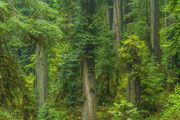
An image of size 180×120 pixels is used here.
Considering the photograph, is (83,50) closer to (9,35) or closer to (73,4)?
(73,4)

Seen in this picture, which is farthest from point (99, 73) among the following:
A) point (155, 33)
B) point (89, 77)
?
point (155, 33)

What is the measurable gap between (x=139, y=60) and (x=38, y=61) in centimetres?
427

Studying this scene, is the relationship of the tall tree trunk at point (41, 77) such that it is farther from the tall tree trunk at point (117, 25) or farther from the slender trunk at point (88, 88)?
the tall tree trunk at point (117, 25)

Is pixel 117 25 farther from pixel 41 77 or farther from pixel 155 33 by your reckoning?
pixel 41 77

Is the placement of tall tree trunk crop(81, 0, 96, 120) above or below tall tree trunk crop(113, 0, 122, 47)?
below

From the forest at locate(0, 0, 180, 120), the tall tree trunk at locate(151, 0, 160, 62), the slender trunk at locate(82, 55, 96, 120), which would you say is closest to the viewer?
the forest at locate(0, 0, 180, 120)

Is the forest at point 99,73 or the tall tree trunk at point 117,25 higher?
the tall tree trunk at point 117,25

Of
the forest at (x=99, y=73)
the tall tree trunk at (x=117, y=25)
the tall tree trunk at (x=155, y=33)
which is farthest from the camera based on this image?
the tall tree trunk at (x=155, y=33)

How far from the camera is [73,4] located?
653 inches

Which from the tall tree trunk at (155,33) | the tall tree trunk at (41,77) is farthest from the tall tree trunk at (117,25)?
the tall tree trunk at (41,77)

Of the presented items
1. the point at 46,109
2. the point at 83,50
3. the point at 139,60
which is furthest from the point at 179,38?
the point at 46,109

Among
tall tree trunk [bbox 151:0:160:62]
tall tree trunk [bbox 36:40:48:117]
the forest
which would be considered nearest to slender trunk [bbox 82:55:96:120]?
the forest

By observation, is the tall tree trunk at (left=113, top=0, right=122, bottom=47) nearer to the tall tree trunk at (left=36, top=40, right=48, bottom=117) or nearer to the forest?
the forest

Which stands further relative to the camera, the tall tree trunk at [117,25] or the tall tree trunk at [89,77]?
the tall tree trunk at [117,25]
